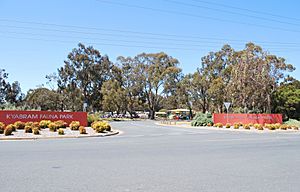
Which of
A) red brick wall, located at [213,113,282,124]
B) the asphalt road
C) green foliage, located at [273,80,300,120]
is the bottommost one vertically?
the asphalt road

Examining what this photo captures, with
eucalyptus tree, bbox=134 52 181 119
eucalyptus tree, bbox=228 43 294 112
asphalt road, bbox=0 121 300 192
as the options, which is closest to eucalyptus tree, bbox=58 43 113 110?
eucalyptus tree, bbox=134 52 181 119

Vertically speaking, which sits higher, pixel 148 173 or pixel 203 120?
pixel 203 120

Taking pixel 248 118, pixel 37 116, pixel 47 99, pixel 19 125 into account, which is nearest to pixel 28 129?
pixel 19 125

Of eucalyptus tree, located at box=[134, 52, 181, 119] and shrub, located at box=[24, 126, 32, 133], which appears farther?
eucalyptus tree, located at box=[134, 52, 181, 119]

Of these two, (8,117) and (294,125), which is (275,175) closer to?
(8,117)

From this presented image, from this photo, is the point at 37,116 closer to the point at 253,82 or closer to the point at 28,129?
the point at 28,129

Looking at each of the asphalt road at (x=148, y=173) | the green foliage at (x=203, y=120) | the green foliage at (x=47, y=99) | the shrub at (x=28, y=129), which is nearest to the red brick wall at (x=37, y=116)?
the shrub at (x=28, y=129)

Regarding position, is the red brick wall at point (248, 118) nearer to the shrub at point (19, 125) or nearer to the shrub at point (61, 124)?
the shrub at point (61, 124)

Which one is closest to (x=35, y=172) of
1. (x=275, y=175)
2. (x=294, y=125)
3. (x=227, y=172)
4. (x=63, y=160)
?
(x=63, y=160)

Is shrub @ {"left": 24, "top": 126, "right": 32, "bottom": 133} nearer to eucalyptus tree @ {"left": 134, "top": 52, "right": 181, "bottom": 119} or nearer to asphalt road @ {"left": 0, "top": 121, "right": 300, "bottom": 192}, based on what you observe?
asphalt road @ {"left": 0, "top": 121, "right": 300, "bottom": 192}

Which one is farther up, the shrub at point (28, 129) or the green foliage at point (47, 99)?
the green foliage at point (47, 99)

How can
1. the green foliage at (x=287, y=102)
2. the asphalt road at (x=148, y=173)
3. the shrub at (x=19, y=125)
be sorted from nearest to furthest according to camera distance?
the asphalt road at (x=148, y=173) → the shrub at (x=19, y=125) → the green foliage at (x=287, y=102)

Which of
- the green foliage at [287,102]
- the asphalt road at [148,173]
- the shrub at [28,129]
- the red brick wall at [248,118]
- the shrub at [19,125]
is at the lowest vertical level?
the asphalt road at [148,173]

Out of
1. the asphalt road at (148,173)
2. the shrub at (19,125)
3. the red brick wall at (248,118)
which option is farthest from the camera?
the red brick wall at (248,118)
